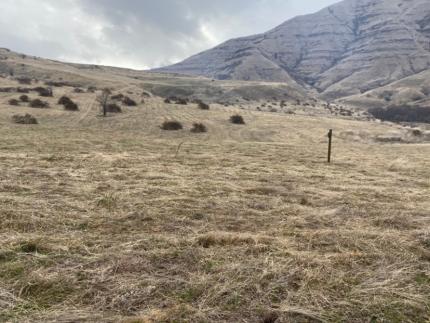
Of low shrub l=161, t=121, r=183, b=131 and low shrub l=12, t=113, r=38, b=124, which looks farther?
low shrub l=161, t=121, r=183, b=131

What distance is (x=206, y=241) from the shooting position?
676 centimetres

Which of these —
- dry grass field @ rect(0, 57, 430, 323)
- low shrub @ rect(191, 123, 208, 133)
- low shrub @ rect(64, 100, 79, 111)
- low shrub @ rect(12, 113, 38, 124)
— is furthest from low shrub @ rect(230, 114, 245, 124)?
dry grass field @ rect(0, 57, 430, 323)

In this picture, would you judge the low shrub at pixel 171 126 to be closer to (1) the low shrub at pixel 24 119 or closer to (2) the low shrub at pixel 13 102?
(1) the low shrub at pixel 24 119

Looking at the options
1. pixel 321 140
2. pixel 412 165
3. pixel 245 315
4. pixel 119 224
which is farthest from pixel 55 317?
pixel 321 140

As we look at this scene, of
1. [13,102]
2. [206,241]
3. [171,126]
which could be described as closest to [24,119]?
[13,102]

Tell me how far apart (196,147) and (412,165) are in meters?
10.2

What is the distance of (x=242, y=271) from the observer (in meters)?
5.70

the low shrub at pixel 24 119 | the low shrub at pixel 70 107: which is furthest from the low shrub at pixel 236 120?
the low shrub at pixel 24 119

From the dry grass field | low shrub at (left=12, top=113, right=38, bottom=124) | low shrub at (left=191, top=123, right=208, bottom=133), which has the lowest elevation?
the dry grass field

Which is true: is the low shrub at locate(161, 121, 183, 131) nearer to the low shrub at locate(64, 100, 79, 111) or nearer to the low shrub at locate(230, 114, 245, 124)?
the low shrub at locate(230, 114, 245, 124)

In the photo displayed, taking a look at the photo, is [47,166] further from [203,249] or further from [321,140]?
[321,140]

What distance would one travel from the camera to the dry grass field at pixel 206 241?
15.9 feet

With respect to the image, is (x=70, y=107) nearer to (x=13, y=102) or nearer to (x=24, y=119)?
(x=13, y=102)

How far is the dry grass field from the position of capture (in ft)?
15.9
